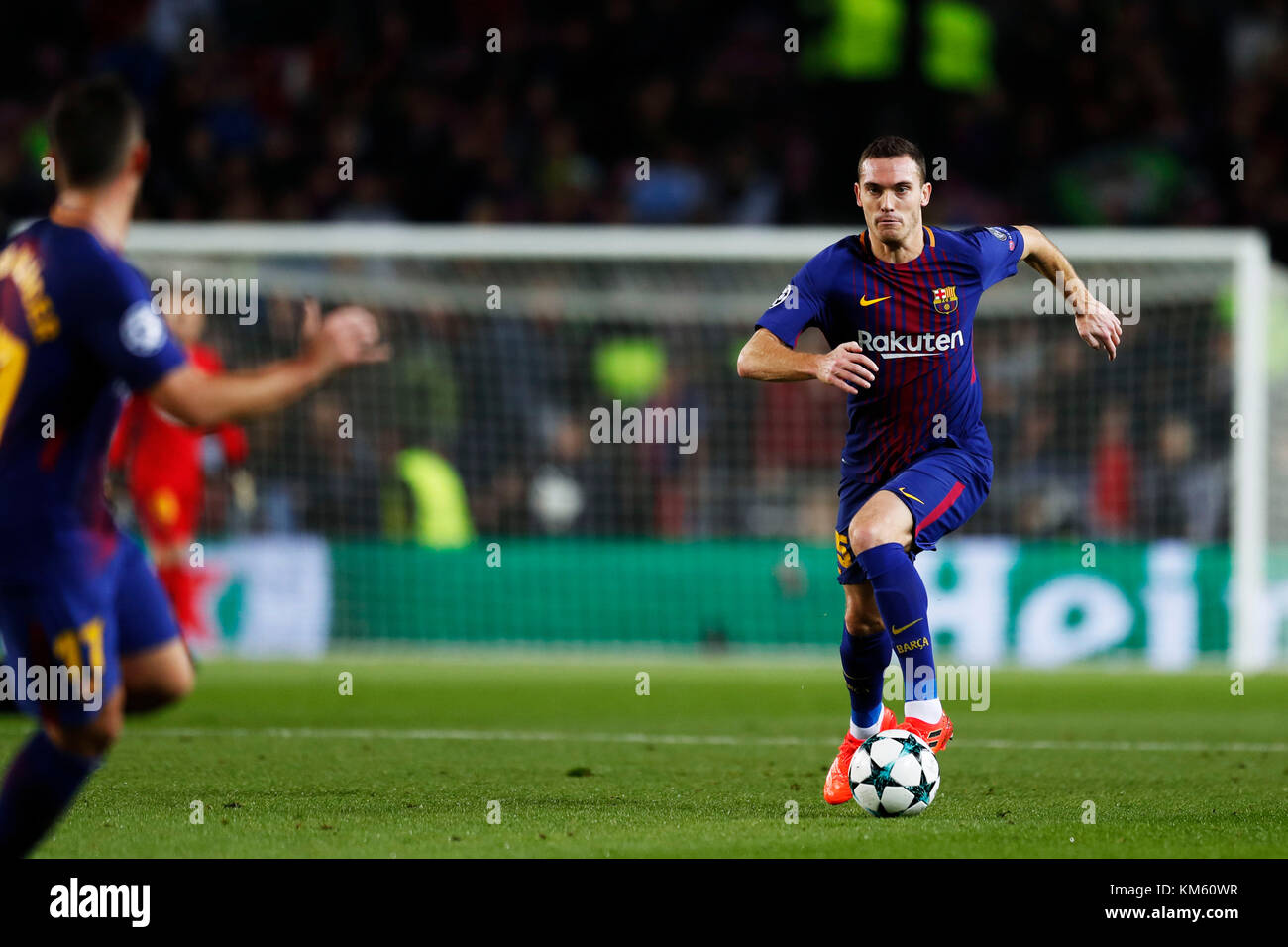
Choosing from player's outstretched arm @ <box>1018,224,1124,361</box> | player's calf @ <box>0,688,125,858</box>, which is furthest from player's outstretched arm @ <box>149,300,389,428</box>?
player's outstretched arm @ <box>1018,224,1124,361</box>

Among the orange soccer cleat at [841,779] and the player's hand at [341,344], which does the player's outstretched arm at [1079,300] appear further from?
the player's hand at [341,344]

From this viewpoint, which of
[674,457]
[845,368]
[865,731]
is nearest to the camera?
[845,368]

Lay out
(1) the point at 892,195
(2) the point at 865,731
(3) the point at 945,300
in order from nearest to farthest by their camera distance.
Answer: (1) the point at 892,195 < (3) the point at 945,300 < (2) the point at 865,731

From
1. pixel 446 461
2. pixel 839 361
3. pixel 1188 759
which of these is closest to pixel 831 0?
pixel 446 461

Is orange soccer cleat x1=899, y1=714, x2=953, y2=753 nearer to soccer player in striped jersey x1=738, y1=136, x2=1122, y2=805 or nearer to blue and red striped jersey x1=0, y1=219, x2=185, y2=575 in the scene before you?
soccer player in striped jersey x1=738, y1=136, x2=1122, y2=805

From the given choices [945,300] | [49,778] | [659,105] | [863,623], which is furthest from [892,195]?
[659,105]

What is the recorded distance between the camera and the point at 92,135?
4.54 meters

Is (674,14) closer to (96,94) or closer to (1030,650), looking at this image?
(1030,650)

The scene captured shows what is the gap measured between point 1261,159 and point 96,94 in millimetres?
15576

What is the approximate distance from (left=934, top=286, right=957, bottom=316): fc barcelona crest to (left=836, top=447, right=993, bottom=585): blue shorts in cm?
50

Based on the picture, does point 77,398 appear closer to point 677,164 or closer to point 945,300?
point 945,300

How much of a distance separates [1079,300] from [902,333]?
0.67m

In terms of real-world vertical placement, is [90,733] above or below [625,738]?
above

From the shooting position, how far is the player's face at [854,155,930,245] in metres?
6.71
